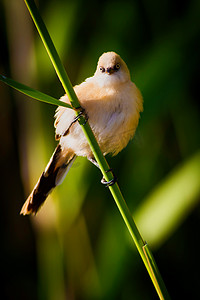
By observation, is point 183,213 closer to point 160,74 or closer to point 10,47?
point 160,74

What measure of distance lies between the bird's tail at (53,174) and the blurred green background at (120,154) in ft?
0.10

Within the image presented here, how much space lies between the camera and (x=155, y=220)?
3.63 feet

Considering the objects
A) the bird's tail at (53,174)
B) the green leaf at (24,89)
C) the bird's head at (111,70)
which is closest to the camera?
the green leaf at (24,89)

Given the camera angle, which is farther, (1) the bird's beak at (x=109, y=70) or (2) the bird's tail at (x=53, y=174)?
(2) the bird's tail at (x=53, y=174)

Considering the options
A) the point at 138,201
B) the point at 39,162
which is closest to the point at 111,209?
the point at 138,201

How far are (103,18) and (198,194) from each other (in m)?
0.72

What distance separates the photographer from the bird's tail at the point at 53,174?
912mm

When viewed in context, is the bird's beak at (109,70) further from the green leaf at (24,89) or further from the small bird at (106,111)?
the green leaf at (24,89)

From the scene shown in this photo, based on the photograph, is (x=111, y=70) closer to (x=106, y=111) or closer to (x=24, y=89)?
(x=106, y=111)

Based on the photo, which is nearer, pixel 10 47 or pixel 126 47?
pixel 126 47

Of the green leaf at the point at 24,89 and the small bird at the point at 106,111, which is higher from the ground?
the small bird at the point at 106,111

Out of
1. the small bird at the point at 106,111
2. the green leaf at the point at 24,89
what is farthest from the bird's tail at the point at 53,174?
the green leaf at the point at 24,89

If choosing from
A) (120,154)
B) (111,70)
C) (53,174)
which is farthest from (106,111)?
(120,154)

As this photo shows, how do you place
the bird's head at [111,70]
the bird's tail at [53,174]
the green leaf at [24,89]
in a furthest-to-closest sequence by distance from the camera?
the bird's tail at [53,174]
the bird's head at [111,70]
the green leaf at [24,89]
